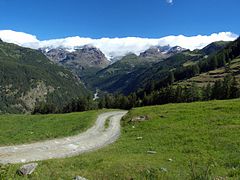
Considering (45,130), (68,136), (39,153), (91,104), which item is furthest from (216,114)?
(91,104)

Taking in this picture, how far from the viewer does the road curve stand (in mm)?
29828

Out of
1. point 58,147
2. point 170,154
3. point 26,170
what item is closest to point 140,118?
point 58,147

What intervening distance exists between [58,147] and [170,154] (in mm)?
13133

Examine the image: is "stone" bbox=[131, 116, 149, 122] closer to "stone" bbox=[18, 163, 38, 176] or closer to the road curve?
the road curve

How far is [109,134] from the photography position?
46438 mm

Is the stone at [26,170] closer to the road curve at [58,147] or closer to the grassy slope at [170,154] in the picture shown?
the grassy slope at [170,154]

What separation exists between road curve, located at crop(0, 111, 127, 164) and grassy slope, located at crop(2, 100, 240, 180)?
9.66 feet

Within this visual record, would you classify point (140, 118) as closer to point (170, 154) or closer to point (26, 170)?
point (170, 154)

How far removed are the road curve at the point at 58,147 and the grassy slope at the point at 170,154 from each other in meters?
2.95

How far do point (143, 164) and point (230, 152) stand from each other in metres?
8.07

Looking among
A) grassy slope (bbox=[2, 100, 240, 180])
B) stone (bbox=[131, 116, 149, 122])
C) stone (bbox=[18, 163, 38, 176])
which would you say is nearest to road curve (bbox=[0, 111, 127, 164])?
grassy slope (bbox=[2, 100, 240, 180])

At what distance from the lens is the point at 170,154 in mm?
27578

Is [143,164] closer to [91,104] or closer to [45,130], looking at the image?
[45,130]

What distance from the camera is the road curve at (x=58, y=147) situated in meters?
29.8
